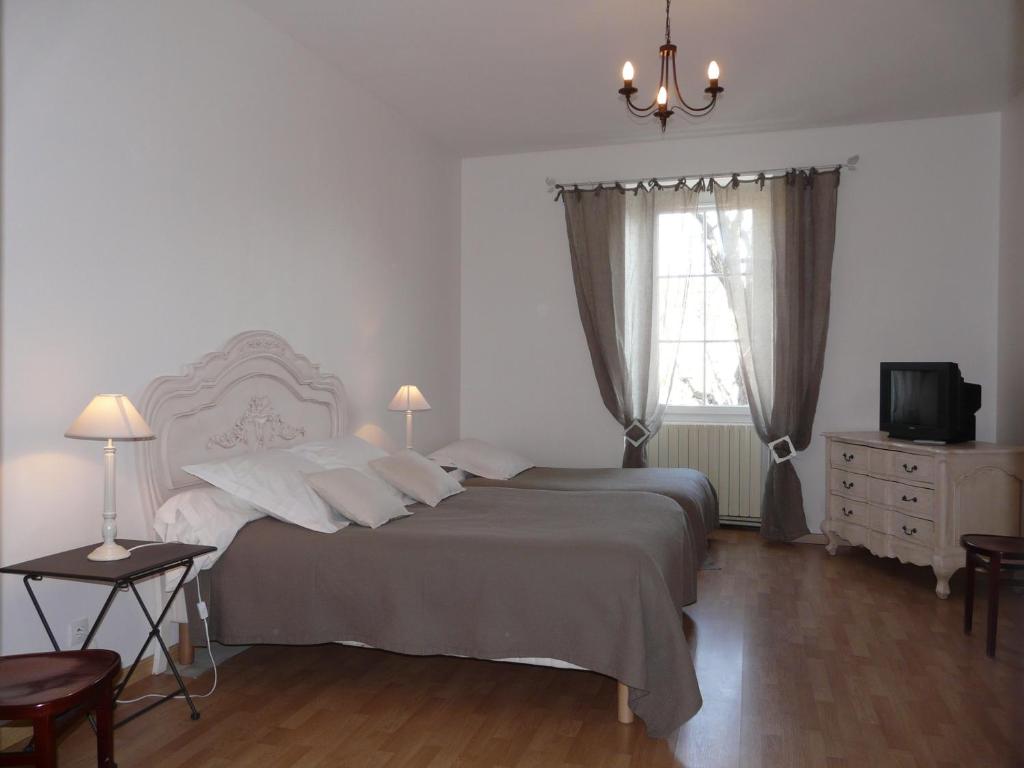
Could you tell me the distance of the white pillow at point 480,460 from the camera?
16.1 ft

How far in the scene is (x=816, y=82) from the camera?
4582mm

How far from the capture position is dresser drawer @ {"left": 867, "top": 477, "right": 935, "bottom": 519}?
4.27 meters

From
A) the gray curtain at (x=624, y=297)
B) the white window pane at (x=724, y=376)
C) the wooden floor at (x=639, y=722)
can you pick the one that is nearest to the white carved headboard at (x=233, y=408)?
the wooden floor at (x=639, y=722)

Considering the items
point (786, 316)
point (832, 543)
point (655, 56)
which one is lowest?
point (832, 543)

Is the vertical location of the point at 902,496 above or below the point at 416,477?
below

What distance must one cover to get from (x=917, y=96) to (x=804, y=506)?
2757mm

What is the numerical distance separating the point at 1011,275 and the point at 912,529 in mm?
1819

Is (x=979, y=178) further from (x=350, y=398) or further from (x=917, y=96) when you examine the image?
(x=350, y=398)

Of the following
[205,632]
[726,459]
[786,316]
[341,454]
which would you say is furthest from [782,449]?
[205,632]

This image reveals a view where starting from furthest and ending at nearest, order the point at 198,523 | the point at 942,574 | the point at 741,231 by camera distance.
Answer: the point at 741,231, the point at 942,574, the point at 198,523

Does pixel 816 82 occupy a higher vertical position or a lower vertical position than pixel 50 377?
higher

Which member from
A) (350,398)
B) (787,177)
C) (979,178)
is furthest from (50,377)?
(979,178)

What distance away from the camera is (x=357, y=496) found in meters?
3.28

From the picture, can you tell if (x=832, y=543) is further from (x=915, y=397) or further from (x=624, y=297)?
(x=624, y=297)
